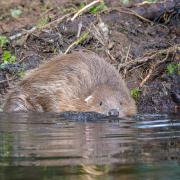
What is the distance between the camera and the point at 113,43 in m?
9.71

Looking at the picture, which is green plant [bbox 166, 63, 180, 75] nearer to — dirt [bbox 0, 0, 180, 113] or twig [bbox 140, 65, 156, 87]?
dirt [bbox 0, 0, 180, 113]

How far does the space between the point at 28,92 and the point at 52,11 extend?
8.57ft

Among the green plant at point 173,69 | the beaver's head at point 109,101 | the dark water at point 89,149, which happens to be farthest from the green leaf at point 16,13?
the dark water at point 89,149

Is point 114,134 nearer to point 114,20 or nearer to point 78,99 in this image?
point 78,99

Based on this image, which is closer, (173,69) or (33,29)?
(173,69)

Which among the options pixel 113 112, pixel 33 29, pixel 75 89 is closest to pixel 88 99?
pixel 75 89

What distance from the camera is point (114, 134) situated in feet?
19.0

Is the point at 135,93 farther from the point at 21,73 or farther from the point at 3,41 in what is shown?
the point at 3,41

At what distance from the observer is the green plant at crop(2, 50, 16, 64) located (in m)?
9.52

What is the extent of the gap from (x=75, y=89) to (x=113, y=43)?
1.72 metres

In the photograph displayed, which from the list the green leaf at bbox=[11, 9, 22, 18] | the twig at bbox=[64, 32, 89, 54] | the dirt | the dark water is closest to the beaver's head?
the dirt

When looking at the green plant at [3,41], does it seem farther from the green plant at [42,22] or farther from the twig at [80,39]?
the twig at [80,39]

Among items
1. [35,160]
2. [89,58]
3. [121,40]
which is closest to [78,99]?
[89,58]

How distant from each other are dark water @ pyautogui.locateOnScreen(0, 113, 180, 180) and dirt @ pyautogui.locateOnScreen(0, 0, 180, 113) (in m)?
1.93
